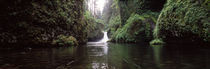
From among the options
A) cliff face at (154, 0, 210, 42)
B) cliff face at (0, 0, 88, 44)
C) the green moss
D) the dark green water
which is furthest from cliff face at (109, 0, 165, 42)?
the dark green water

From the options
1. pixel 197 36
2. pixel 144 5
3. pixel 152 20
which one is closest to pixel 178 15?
pixel 197 36

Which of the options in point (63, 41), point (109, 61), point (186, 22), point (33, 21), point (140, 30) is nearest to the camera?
point (109, 61)

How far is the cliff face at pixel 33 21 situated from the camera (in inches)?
324

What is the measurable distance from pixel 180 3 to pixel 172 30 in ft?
7.12

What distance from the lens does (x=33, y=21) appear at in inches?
375

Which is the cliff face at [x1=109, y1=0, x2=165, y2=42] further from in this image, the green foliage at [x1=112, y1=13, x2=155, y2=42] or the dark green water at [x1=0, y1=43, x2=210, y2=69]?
the dark green water at [x1=0, y1=43, x2=210, y2=69]

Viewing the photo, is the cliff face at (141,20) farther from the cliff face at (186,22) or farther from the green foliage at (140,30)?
the cliff face at (186,22)

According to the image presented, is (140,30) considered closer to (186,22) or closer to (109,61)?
(186,22)

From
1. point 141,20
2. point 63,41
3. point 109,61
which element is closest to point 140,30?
point 141,20

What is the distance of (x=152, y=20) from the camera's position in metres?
18.5

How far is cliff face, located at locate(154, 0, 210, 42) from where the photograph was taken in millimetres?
7939

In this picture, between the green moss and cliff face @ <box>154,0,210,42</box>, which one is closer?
cliff face @ <box>154,0,210,42</box>

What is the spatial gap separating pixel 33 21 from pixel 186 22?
10.4 meters

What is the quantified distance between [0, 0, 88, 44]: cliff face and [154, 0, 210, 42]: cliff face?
9181 mm
